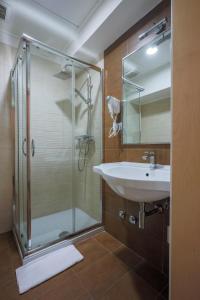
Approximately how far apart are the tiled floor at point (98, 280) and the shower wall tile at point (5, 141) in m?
0.45

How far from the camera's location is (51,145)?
216 cm

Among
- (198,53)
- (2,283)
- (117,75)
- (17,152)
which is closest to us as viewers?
(198,53)

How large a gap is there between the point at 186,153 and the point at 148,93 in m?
0.94

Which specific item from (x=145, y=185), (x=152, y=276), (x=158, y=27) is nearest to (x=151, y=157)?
(x=145, y=185)

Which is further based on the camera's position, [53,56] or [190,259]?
[53,56]

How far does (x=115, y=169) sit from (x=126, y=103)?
695 mm

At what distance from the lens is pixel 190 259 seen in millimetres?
605

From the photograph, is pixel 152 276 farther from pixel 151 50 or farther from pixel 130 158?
pixel 151 50

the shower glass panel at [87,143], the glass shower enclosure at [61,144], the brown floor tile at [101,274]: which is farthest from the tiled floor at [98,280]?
the shower glass panel at [87,143]

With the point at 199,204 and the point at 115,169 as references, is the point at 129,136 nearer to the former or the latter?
the point at 115,169

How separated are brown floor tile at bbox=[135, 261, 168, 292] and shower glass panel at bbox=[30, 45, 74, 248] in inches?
37.8

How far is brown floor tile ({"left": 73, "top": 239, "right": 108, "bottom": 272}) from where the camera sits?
131 cm

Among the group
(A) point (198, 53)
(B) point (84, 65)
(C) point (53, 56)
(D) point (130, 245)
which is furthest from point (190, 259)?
(C) point (53, 56)

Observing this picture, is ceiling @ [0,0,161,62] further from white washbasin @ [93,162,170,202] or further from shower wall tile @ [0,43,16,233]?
white washbasin @ [93,162,170,202]
